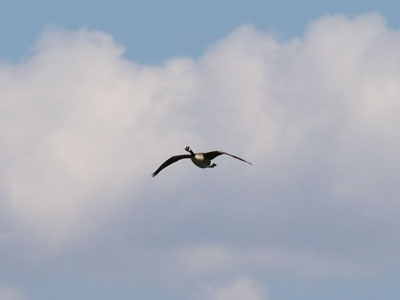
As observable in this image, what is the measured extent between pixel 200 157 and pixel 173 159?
7.05m

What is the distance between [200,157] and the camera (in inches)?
4628

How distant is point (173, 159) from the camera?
124m
